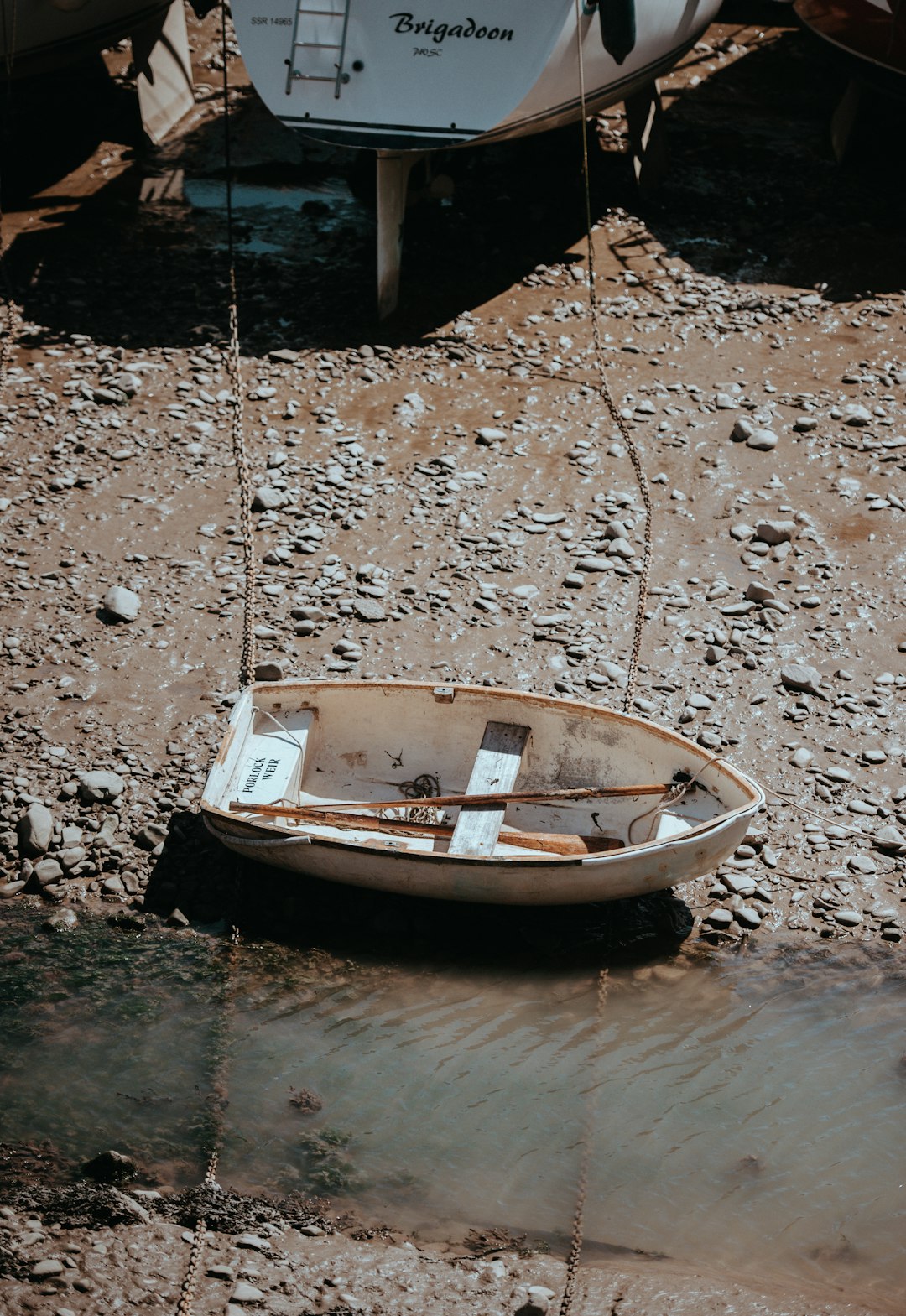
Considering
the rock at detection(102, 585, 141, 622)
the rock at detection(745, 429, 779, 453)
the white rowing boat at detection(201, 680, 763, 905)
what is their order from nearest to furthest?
the white rowing boat at detection(201, 680, 763, 905) → the rock at detection(102, 585, 141, 622) → the rock at detection(745, 429, 779, 453)

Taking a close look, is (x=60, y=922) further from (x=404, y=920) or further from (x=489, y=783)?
(x=489, y=783)

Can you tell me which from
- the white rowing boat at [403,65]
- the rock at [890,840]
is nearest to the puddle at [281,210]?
the white rowing boat at [403,65]

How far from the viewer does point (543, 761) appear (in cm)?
680

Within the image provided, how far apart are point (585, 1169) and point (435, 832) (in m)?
1.91

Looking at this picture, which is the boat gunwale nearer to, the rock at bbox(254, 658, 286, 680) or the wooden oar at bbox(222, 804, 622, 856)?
the wooden oar at bbox(222, 804, 622, 856)

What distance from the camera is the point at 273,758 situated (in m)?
6.71

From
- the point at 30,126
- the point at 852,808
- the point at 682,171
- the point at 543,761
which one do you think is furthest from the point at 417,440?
the point at 30,126

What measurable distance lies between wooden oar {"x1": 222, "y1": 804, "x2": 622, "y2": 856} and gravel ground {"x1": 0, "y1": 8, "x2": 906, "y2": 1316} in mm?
545

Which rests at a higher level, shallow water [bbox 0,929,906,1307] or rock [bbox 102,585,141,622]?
rock [bbox 102,585,141,622]

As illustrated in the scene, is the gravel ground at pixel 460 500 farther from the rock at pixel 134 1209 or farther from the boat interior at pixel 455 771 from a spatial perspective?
the boat interior at pixel 455 771

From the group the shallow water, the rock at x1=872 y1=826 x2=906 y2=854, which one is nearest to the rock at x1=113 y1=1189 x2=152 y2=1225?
the shallow water

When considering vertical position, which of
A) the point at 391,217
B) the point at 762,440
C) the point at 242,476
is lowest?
the point at 242,476

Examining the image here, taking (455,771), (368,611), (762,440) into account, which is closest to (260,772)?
(455,771)

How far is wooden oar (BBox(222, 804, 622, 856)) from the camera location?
637 centimetres
